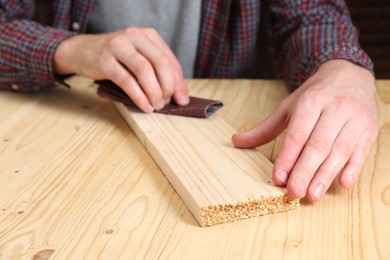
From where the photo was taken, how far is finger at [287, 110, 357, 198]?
80 cm

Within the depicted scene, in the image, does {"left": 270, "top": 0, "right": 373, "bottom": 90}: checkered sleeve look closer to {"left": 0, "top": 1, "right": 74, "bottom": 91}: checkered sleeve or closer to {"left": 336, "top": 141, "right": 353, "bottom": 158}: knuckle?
{"left": 336, "top": 141, "right": 353, "bottom": 158}: knuckle

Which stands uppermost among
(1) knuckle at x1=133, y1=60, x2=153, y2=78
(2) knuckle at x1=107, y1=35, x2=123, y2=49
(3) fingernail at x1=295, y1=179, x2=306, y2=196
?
(2) knuckle at x1=107, y1=35, x2=123, y2=49

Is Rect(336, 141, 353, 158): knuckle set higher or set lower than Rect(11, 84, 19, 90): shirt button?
higher

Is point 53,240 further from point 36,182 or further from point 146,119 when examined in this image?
point 146,119

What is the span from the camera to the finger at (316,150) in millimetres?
798

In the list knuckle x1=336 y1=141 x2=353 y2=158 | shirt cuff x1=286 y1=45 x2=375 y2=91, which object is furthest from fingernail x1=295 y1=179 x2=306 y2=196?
shirt cuff x1=286 y1=45 x2=375 y2=91

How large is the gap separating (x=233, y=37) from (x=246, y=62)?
9 centimetres

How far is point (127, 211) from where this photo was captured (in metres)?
0.80

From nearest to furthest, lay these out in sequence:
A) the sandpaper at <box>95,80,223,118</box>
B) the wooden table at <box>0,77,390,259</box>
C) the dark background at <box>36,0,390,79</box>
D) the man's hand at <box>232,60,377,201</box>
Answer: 1. the wooden table at <box>0,77,390,259</box>
2. the man's hand at <box>232,60,377,201</box>
3. the sandpaper at <box>95,80,223,118</box>
4. the dark background at <box>36,0,390,79</box>

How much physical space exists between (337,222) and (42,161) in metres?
0.48

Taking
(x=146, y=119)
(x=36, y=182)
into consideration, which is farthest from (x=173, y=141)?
(x=36, y=182)

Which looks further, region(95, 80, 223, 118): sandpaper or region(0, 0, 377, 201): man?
region(95, 80, 223, 118): sandpaper

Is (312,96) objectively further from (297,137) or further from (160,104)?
(160,104)

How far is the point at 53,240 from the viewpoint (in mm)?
739
